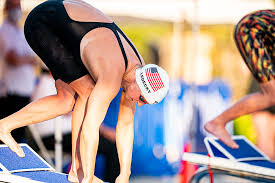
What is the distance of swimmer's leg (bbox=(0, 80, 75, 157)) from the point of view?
3029mm

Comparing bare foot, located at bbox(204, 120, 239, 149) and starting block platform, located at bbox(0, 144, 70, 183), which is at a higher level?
starting block platform, located at bbox(0, 144, 70, 183)

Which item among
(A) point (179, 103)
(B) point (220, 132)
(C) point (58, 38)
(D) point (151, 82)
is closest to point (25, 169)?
(C) point (58, 38)

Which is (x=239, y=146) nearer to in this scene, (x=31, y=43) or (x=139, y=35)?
(x=31, y=43)

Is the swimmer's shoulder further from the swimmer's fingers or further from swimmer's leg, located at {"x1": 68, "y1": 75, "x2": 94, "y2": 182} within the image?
the swimmer's fingers

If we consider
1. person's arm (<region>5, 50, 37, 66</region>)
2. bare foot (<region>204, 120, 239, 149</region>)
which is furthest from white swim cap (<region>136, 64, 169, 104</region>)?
person's arm (<region>5, 50, 37, 66</region>)

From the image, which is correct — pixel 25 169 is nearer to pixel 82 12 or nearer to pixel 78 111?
pixel 78 111

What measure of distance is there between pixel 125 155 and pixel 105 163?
1363 millimetres

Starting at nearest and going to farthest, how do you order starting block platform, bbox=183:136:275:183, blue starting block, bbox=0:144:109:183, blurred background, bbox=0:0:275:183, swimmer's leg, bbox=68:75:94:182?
blue starting block, bbox=0:144:109:183, swimmer's leg, bbox=68:75:94:182, starting block platform, bbox=183:136:275:183, blurred background, bbox=0:0:275:183

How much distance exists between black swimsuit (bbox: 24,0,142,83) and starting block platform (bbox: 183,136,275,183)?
1.30 meters

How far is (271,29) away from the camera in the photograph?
3.81 m

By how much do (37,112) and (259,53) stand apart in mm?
1879

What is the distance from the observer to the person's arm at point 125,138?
2939mm

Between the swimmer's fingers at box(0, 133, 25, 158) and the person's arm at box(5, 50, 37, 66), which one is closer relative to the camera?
the swimmer's fingers at box(0, 133, 25, 158)

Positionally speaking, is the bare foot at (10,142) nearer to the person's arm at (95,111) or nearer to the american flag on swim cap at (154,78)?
the person's arm at (95,111)
